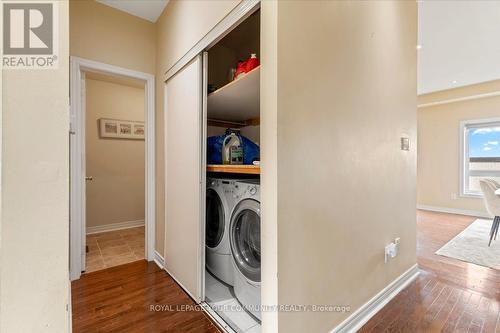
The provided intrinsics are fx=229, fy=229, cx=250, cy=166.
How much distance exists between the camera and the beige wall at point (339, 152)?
3.76ft

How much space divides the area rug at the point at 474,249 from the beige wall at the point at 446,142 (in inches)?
62.7

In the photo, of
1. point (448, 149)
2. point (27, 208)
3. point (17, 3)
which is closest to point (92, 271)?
point (27, 208)

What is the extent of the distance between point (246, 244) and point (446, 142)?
18.5 ft

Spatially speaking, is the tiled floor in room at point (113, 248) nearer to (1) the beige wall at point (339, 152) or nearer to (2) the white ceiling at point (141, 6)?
(1) the beige wall at point (339, 152)

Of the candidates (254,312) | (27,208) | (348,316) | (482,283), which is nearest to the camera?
(27,208)

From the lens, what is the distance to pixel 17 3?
0.49 meters

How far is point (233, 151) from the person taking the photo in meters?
1.87

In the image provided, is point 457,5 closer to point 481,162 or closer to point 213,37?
point 213,37

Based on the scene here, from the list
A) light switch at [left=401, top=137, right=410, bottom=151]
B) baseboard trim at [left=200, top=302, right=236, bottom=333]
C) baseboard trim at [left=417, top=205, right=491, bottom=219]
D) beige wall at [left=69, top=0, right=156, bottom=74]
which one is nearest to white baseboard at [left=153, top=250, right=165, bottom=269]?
baseboard trim at [left=200, top=302, right=236, bottom=333]

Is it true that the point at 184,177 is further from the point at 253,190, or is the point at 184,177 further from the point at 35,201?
the point at 35,201

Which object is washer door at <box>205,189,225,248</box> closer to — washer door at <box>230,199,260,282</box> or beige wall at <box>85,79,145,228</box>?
washer door at <box>230,199,260,282</box>

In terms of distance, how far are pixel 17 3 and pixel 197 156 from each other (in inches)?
53.3

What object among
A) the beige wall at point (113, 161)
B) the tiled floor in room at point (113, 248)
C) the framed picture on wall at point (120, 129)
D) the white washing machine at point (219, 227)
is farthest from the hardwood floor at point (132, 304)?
the framed picture on wall at point (120, 129)

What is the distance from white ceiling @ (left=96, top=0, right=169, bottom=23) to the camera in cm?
232
